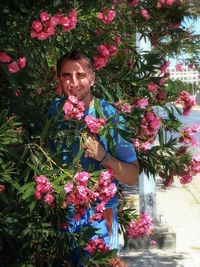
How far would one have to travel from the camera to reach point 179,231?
28.5 feet

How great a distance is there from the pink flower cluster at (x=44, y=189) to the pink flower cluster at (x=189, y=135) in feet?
5.25

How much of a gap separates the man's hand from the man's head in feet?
0.94

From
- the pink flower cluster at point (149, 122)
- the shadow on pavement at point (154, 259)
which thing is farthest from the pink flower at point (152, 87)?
the shadow on pavement at point (154, 259)

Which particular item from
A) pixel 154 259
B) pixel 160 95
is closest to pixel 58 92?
pixel 160 95

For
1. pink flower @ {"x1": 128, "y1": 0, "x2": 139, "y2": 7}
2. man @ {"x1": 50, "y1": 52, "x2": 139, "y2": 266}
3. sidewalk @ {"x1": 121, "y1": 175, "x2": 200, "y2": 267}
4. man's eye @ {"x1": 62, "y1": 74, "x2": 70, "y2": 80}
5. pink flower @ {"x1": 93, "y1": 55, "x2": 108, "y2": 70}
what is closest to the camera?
man @ {"x1": 50, "y1": 52, "x2": 139, "y2": 266}

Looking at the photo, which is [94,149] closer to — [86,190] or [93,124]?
[93,124]

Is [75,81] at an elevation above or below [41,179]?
above

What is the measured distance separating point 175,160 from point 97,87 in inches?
33.4

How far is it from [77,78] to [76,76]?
0.01 m

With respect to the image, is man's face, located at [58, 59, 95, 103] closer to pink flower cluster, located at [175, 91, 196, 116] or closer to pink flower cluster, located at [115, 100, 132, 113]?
pink flower cluster, located at [115, 100, 132, 113]

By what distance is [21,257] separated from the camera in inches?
110

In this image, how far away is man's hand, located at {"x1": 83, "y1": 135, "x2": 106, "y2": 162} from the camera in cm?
232

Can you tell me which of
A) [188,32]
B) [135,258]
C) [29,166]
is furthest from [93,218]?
[135,258]

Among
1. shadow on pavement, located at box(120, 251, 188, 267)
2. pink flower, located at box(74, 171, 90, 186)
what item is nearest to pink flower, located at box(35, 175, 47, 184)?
pink flower, located at box(74, 171, 90, 186)
